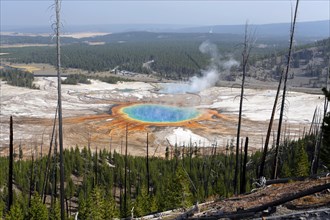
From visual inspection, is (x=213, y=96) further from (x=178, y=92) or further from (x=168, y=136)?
(x=168, y=136)

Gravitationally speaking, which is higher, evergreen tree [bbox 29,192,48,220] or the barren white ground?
evergreen tree [bbox 29,192,48,220]

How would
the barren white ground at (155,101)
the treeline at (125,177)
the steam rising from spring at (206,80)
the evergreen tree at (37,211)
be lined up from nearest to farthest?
the evergreen tree at (37,211)
the treeline at (125,177)
the barren white ground at (155,101)
the steam rising from spring at (206,80)

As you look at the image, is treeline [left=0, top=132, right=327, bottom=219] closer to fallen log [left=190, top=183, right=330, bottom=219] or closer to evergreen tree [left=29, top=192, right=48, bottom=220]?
evergreen tree [left=29, top=192, right=48, bottom=220]

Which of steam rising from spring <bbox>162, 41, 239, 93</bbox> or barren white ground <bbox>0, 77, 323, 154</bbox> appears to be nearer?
barren white ground <bbox>0, 77, 323, 154</bbox>

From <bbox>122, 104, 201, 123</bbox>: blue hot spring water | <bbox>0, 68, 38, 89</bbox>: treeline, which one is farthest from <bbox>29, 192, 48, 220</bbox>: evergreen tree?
<bbox>0, 68, 38, 89</bbox>: treeline

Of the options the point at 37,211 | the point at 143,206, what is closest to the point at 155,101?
the point at 143,206

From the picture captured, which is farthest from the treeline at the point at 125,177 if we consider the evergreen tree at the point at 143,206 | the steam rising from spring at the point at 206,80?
the steam rising from spring at the point at 206,80

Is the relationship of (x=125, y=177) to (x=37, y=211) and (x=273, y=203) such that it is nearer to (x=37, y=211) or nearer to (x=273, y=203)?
(x=37, y=211)

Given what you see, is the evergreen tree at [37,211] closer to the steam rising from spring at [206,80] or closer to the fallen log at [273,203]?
the fallen log at [273,203]
